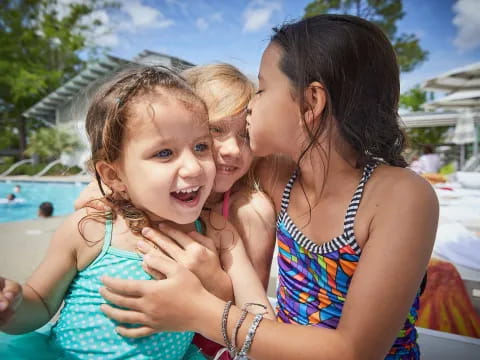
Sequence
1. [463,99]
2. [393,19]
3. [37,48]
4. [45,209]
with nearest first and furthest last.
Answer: [45,209]
[463,99]
[393,19]
[37,48]

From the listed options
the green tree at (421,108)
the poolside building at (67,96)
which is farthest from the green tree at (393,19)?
the poolside building at (67,96)

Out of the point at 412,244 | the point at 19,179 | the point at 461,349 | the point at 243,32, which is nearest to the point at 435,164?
the point at 461,349

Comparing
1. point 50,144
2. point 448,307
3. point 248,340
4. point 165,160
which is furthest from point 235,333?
point 50,144

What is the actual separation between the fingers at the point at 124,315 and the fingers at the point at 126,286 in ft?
0.18

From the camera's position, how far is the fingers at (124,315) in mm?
1075

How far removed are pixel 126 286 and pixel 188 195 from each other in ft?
1.22

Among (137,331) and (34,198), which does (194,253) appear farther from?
(34,198)

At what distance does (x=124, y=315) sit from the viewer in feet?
3.63

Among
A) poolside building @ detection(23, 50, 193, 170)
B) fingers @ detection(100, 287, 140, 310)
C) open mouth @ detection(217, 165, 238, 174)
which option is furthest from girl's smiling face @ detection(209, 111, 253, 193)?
poolside building @ detection(23, 50, 193, 170)

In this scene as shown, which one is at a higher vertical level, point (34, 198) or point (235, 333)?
point (235, 333)

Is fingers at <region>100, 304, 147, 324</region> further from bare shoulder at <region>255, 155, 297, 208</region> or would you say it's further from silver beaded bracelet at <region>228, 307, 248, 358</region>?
bare shoulder at <region>255, 155, 297, 208</region>

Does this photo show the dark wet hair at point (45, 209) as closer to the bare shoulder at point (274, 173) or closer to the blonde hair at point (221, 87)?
the blonde hair at point (221, 87)

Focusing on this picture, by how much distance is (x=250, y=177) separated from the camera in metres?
1.64

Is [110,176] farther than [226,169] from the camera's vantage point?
No
